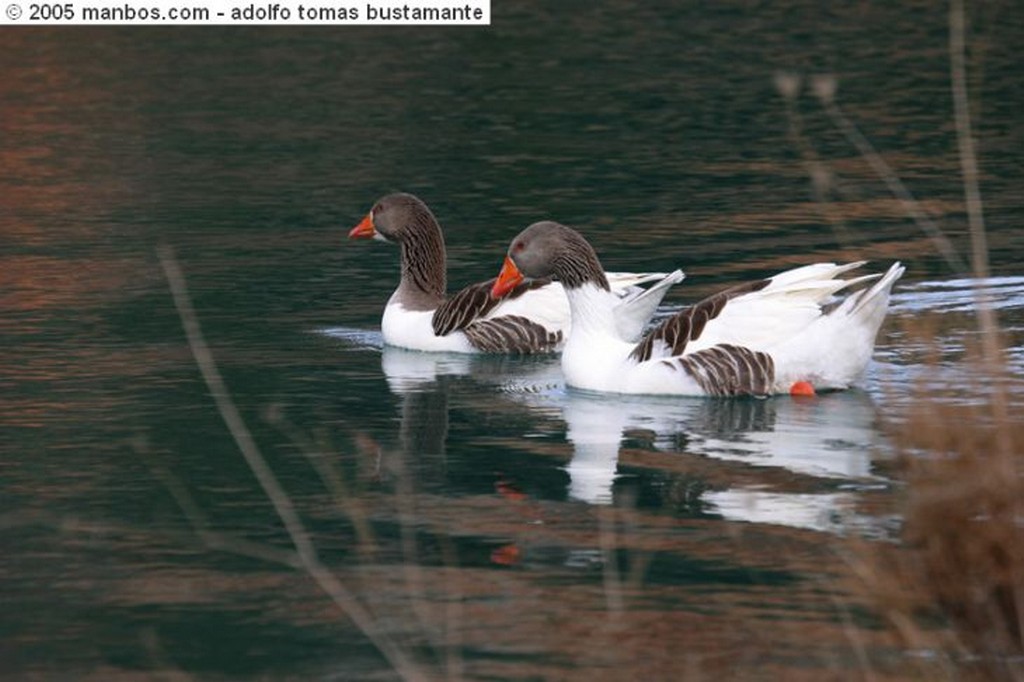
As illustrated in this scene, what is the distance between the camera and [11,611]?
10.3 meters

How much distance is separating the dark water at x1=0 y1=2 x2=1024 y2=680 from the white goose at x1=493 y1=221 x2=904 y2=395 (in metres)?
0.20

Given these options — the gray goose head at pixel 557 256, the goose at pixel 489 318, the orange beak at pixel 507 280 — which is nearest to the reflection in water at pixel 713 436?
the goose at pixel 489 318

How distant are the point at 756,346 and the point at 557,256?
69.0 inches

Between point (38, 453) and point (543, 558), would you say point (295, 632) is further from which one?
point (38, 453)

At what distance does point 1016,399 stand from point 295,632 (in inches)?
233

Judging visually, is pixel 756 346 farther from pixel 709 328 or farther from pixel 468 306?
pixel 468 306

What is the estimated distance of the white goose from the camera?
14703 mm

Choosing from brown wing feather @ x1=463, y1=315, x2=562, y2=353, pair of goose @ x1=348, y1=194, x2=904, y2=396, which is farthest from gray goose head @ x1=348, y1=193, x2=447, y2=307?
pair of goose @ x1=348, y1=194, x2=904, y2=396

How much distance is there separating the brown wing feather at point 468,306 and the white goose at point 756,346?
195 cm

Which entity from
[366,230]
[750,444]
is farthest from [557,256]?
[366,230]

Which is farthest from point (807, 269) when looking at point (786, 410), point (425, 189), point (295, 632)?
point (425, 189)

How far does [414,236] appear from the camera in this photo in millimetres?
18453

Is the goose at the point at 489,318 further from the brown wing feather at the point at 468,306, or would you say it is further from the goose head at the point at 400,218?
the goose head at the point at 400,218

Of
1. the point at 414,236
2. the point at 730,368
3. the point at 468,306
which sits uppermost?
the point at 414,236
